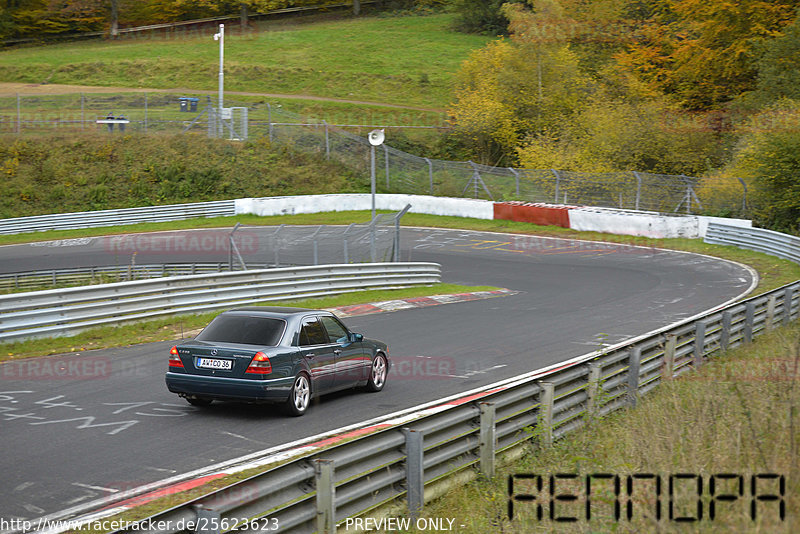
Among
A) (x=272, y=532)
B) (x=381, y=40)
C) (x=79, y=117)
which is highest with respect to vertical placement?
(x=381, y=40)

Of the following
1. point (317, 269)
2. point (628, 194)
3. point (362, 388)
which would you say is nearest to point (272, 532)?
point (362, 388)

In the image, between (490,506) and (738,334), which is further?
(738,334)

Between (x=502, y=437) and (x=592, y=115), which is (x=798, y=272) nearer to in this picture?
(x=502, y=437)

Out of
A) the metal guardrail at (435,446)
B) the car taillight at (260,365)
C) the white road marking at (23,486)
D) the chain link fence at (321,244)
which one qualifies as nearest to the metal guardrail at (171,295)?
the chain link fence at (321,244)

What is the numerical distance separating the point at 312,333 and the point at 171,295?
308 inches

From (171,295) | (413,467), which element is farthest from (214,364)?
(171,295)

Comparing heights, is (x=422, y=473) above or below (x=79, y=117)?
below

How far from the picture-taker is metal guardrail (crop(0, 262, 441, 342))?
1572 centimetres

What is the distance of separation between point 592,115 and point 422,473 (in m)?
45.2

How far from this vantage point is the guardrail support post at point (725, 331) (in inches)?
556

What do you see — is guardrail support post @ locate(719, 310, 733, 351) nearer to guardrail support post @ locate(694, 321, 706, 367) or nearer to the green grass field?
guardrail support post @ locate(694, 321, 706, 367)

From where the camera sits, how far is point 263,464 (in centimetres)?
847

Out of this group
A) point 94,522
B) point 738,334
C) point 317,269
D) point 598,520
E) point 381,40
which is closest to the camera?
point 598,520

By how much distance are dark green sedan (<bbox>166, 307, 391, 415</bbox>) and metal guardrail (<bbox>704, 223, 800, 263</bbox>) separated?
2171 cm
